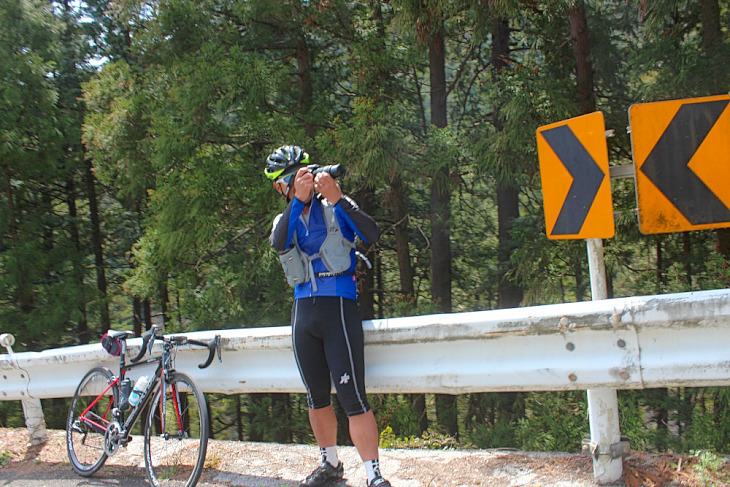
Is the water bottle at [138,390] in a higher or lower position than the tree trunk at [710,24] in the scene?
lower

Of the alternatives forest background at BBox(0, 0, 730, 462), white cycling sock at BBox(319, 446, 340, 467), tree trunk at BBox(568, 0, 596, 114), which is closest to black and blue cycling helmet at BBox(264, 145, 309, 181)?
white cycling sock at BBox(319, 446, 340, 467)

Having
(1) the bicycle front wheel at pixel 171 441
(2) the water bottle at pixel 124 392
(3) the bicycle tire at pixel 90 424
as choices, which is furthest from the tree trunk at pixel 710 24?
(3) the bicycle tire at pixel 90 424

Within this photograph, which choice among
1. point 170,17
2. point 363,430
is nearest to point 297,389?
point 363,430

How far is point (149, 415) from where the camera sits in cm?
380

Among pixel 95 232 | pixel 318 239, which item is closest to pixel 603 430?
pixel 318 239

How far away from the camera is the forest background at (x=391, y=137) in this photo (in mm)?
8195

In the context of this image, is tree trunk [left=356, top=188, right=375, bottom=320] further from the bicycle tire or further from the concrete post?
the concrete post

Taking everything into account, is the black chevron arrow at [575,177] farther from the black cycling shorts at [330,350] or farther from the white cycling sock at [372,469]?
the white cycling sock at [372,469]

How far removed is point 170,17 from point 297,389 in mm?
8178

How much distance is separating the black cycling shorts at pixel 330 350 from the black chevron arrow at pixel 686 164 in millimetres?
1605

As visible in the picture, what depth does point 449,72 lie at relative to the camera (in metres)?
15.0

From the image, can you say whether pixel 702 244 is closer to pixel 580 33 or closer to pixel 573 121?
pixel 580 33

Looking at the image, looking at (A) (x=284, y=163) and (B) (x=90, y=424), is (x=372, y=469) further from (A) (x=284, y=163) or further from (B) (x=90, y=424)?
(B) (x=90, y=424)

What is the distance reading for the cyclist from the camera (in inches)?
131
